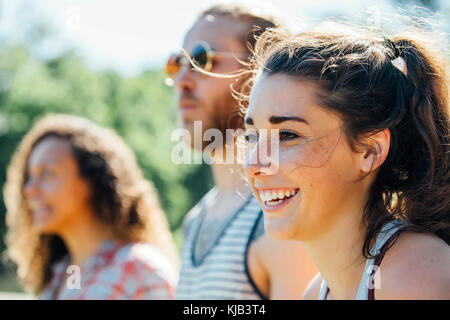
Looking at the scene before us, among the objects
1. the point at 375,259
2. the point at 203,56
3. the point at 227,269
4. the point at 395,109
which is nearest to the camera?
the point at 375,259

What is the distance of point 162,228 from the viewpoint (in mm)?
4055

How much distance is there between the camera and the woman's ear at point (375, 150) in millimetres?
1900

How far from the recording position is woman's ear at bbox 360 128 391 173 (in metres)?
1.90

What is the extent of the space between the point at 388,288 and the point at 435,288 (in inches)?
5.3

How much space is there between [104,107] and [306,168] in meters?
23.5

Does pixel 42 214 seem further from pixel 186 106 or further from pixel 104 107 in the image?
pixel 104 107

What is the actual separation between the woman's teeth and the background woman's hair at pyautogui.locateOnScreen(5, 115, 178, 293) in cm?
208

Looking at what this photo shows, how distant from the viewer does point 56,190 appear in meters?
3.87

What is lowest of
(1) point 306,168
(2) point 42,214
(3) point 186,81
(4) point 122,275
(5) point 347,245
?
(4) point 122,275

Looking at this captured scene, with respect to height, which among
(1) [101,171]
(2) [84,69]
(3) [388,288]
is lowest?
(2) [84,69]

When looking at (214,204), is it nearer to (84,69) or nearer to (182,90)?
(182,90)

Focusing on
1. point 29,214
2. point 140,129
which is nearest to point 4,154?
point 140,129

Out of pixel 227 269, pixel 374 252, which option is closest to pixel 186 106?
pixel 227 269

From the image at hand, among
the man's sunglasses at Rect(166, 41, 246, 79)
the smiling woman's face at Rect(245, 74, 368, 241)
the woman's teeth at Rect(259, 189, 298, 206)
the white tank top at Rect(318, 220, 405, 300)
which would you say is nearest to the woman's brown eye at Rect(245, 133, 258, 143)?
the smiling woman's face at Rect(245, 74, 368, 241)
